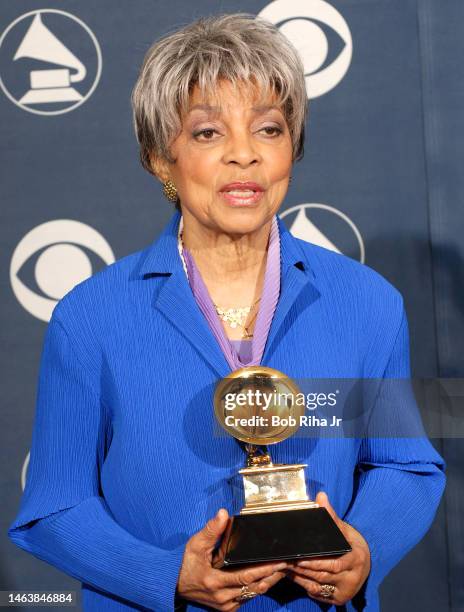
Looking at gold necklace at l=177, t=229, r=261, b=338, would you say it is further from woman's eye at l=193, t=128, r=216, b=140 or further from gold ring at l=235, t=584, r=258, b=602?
gold ring at l=235, t=584, r=258, b=602

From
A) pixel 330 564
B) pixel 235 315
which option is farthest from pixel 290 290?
pixel 330 564

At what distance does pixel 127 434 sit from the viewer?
1.45 metres

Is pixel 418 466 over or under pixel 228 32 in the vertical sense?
under

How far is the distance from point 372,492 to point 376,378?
175mm

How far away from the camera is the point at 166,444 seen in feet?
4.71

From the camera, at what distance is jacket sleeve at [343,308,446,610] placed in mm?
1459

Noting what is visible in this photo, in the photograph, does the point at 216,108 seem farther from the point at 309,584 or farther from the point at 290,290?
the point at 309,584

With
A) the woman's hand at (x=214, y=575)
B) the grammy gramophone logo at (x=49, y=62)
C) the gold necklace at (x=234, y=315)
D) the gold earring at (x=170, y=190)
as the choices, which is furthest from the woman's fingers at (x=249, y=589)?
the grammy gramophone logo at (x=49, y=62)

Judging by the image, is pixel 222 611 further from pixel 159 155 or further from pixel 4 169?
pixel 4 169

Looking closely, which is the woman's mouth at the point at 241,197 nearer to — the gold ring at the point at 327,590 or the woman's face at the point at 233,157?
the woman's face at the point at 233,157

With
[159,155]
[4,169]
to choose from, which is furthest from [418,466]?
[4,169]

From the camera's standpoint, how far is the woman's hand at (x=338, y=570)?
1.33m

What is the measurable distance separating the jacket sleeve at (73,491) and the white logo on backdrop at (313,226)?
1128 millimetres

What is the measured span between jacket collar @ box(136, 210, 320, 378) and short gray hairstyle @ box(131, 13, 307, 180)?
0.54ft
